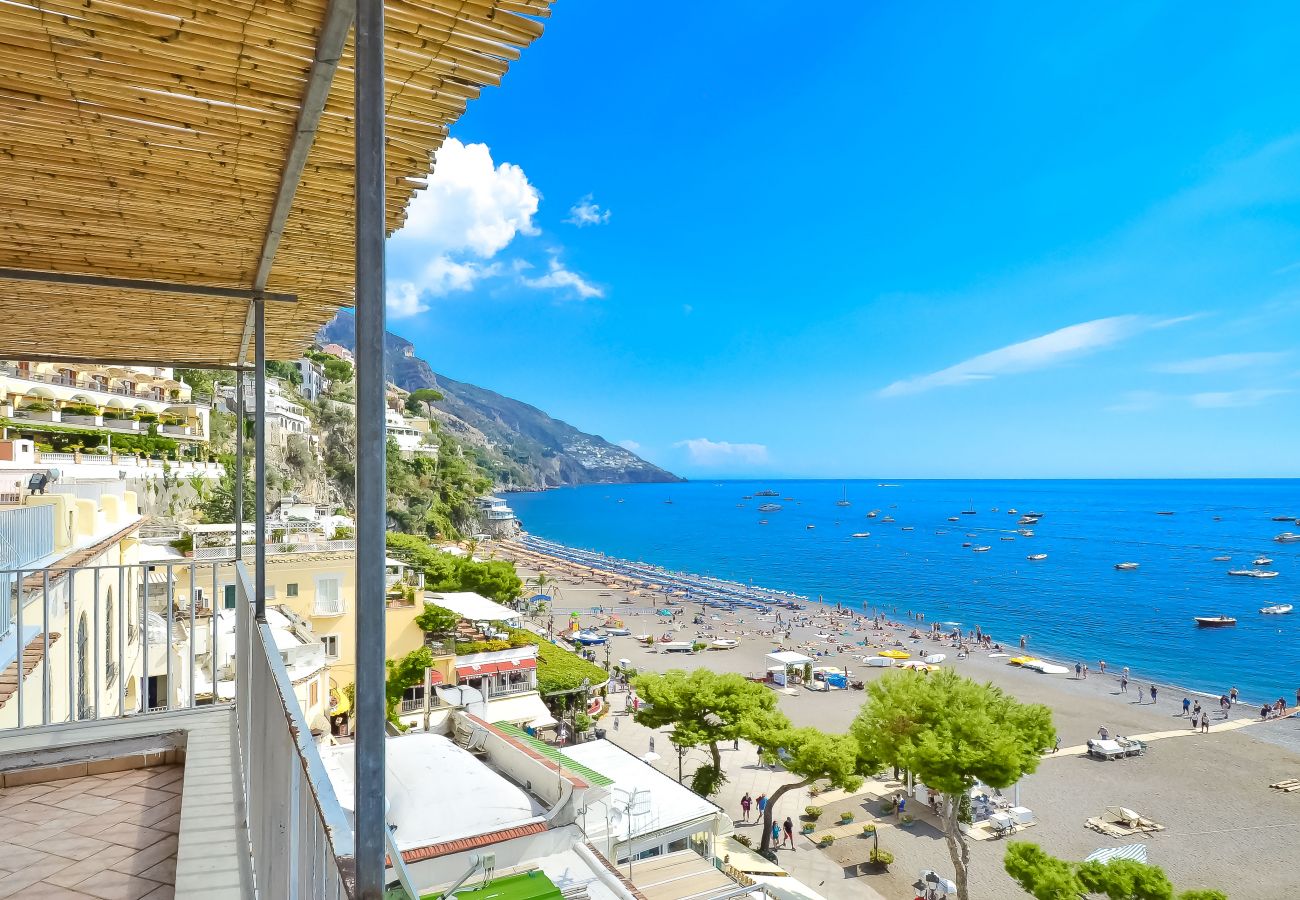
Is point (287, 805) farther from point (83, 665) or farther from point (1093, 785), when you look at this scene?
point (1093, 785)

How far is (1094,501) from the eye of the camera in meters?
140

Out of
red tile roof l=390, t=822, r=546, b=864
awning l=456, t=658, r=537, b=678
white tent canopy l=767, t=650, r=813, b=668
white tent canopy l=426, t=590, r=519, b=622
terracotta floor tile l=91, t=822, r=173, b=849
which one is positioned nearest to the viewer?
terracotta floor tile l=91, t=822, r=173, b=849

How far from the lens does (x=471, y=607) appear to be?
56.4 feet

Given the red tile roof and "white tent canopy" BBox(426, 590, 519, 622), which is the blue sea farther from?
the red tile roof

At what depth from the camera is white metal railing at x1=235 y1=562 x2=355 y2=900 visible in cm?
93

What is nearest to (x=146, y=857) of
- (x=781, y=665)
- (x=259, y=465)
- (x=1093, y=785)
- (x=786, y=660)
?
(x=259, y=465)

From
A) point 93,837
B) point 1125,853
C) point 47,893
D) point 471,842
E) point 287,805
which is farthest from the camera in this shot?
point 1125,853

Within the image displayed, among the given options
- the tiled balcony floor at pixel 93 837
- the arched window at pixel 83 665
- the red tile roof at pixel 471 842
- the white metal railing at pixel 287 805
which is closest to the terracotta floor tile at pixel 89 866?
the tiled balcony floor at pixel 93 837

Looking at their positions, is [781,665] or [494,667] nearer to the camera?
[494,667]

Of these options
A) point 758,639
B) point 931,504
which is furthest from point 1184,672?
point 931,504

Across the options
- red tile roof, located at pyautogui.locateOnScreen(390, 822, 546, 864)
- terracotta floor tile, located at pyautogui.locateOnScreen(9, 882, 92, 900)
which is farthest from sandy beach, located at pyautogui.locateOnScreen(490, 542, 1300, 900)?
terracotta floor tile, located at pyautogui.locateOnScreen(9, 882, 92, 900)

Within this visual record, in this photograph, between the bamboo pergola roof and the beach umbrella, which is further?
the beach umbrella

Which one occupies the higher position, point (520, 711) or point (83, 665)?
point (83, 665)

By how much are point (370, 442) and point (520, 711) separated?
16.0 metres
